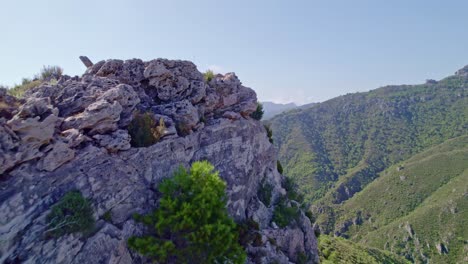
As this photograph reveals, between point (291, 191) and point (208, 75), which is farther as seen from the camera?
point (291, 191)

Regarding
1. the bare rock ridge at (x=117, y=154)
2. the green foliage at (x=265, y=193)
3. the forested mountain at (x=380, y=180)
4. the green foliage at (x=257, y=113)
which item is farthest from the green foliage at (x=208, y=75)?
the forested mountain at (x=380, y=180)

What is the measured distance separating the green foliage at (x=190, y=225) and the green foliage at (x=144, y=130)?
366 cm

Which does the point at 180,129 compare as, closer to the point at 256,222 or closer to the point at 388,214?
the point at 256,222

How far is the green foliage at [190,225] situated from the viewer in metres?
16.8

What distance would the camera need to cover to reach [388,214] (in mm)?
118688

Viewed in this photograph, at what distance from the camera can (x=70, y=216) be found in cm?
1477

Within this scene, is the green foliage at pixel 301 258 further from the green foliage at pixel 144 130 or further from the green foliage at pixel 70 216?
the green foliage at pixel 70 216

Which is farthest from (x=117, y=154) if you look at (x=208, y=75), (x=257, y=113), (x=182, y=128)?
(x=257, y=113)

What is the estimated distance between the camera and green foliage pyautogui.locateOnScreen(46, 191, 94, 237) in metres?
14.3

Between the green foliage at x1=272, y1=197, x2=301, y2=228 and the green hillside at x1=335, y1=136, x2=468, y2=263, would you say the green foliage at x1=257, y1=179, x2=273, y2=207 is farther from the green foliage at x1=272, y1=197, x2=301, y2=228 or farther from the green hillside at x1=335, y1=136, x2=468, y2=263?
the green hillside at x1=335, y1=136, x2=468, y2=263

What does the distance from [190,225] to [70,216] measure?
587 cm

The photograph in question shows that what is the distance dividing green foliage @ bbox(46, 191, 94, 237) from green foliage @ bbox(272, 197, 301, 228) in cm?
1736

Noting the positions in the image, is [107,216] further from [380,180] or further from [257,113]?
[380,180]

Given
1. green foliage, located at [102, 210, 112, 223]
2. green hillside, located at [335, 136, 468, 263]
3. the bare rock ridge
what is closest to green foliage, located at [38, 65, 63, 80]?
the bare rock ridge
